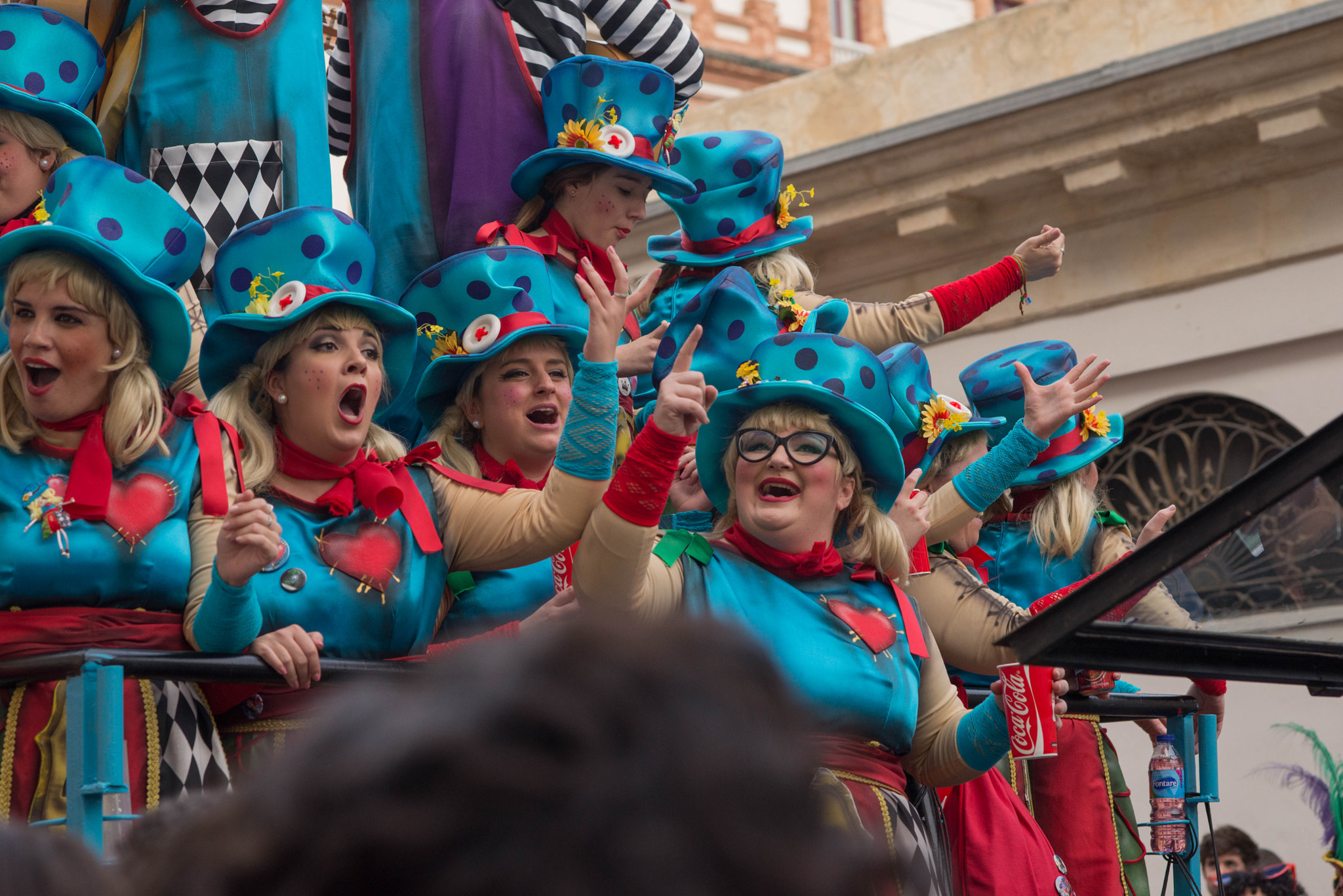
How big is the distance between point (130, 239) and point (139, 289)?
0.13 meters

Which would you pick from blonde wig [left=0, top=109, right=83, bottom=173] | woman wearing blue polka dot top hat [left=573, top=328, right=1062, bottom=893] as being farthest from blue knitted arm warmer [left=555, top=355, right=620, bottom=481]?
blonde wig [left=0, top=109, right=83, bottom=173]

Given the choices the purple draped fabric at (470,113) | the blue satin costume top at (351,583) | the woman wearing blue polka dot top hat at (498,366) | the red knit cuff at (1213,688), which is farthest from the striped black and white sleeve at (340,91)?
the red knit cuff at (1213,688)

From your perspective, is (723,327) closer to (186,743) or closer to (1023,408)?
(1023,408)

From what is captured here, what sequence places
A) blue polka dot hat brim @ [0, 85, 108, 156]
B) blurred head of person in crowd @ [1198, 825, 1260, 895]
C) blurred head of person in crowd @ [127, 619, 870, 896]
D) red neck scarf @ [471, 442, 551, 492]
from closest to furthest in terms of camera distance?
blurred head of person in crowd @ [127, 619, 870, 896]
blue polka dot hat brim @ [0, 85, 108, 156]
red neck scarf @ [471, 442, 551, 492]
blurred head of person in crowd @ [1198, 825, 1260, 895]

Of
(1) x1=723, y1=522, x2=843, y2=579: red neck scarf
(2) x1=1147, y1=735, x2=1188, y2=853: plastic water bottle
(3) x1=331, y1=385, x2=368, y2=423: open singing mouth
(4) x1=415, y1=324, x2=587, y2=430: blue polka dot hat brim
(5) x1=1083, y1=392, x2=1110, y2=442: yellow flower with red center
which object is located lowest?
(2) x1=1147, y1=735, x2=1188, y2=853: plastic water bottle

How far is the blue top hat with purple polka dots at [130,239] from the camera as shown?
321cm

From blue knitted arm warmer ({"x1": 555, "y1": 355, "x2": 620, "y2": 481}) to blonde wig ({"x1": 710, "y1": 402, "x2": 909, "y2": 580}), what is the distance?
1.31 ft

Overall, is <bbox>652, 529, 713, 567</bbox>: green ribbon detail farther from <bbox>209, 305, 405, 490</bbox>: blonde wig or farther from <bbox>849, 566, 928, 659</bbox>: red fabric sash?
<bbox>209, 305, 405, 490</bbox>: blonde wig

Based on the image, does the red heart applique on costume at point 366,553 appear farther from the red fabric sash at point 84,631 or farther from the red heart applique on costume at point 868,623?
the red heart applique on costume at point 868,623

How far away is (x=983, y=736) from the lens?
3.54m

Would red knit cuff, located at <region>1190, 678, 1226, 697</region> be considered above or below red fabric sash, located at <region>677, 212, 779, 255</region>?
below

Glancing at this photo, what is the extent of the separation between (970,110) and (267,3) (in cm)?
584

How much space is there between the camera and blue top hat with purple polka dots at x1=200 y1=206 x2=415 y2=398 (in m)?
3.48

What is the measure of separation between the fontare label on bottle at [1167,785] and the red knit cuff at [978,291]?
5.40ft
